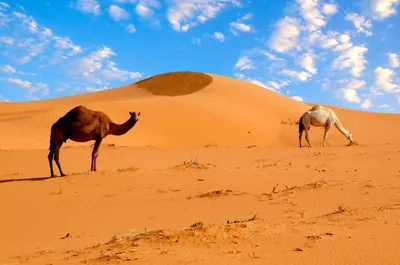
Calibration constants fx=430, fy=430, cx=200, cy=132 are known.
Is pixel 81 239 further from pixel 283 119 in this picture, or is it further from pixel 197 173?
pixel 283 119

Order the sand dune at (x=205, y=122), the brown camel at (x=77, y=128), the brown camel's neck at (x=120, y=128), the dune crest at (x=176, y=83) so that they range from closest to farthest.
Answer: the brown camel at (x=77, y=128) → the brown camel's neck at (x=120, y=128) → the sand dune at (x=205, y=122) → the dune crest at (x=176, y=83)

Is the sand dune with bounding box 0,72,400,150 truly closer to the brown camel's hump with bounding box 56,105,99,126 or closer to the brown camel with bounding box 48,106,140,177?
the brown camel with bounding box 48,106,140,177

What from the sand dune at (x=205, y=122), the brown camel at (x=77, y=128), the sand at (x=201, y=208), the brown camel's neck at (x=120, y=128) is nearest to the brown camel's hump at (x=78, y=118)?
the brown camel at (x=77, y=128)

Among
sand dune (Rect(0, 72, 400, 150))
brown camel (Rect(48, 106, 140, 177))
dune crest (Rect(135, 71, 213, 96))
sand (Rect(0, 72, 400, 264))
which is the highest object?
dune crest (Rect(135, 71, 213, 96))

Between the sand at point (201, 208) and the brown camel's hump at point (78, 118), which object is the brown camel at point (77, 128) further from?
the sand at point (201, 208)

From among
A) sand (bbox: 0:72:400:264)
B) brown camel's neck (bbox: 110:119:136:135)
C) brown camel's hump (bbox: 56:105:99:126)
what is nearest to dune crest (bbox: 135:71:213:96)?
sand (bbox: 0:72:400:264)

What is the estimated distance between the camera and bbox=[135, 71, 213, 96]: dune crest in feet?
134

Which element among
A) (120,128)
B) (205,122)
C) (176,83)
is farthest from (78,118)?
(176,83)

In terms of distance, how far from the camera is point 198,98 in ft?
112

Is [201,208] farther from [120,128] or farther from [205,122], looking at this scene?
[205,122]

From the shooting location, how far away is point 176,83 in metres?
43.5

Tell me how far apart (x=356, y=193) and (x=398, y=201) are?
0.98m

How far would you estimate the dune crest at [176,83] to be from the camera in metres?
40.8

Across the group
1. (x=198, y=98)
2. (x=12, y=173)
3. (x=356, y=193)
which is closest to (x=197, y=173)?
(x=356, y=193)
